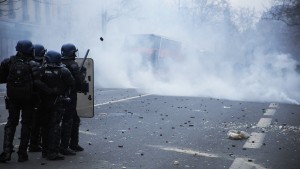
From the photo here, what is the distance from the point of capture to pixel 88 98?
6441 millimetres

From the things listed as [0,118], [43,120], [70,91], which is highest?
[70,91]

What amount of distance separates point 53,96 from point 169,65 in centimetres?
2253

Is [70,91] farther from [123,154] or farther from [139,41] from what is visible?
[139,41]

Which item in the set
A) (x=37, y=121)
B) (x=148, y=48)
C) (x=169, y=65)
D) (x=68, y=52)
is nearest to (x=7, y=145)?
(x=37, y=121)

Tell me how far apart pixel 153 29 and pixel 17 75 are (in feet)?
111

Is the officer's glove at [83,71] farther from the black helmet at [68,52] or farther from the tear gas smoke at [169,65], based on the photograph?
the tear gas smoke at [169,65]

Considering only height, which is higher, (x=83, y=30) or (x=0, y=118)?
(x=83, y=30)

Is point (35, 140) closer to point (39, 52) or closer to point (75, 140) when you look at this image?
point (75, 140)

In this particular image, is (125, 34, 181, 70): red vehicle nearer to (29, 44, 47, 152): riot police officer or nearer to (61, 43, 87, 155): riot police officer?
(29, 44, 47, 152): riot police officer

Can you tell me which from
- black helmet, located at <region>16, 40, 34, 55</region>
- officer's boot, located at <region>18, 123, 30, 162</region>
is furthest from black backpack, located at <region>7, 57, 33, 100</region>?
officer's boot, located at <region>18, 123, 30, 162</region>

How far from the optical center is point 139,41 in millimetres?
26109

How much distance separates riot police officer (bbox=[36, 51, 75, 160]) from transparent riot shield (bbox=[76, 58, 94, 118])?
2.88 ft

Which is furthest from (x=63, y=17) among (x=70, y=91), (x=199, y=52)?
(x=70, y=91)

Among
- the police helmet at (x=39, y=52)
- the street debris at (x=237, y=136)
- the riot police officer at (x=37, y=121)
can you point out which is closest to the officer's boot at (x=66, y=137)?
the riot police officer at (x=37, y=121)
